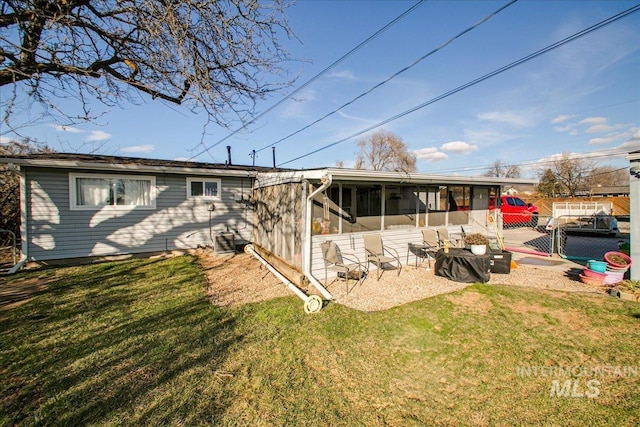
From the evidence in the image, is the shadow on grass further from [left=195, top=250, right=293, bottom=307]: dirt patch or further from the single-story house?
the single-story house

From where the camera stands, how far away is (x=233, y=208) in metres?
9.52

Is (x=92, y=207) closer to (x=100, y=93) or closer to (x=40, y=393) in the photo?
(x=100, y=93)

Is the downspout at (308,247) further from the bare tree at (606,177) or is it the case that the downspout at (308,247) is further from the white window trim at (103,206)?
the bare tree at (606,177)

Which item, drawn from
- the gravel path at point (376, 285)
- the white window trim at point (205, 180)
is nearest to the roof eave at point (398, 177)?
the gravel path at point (376, 285)

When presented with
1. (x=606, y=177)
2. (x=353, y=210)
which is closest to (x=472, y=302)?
(x=353, y=210)

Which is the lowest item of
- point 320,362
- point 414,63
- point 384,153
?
point 320,362

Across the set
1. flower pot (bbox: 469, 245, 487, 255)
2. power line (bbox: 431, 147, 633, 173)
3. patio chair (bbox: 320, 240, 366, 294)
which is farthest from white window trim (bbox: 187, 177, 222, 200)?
power line (bbox: 431, 147, 633, 173)

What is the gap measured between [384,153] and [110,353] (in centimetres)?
3447

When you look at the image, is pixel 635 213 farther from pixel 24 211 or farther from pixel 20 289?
pixel 24 211

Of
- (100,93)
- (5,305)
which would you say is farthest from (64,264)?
(100,93)

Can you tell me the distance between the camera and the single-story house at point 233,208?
6137 mm

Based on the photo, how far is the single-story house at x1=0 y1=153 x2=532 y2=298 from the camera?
6.14 meters

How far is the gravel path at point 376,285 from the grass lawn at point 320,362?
418 millimetres

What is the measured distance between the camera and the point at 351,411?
242 cm
